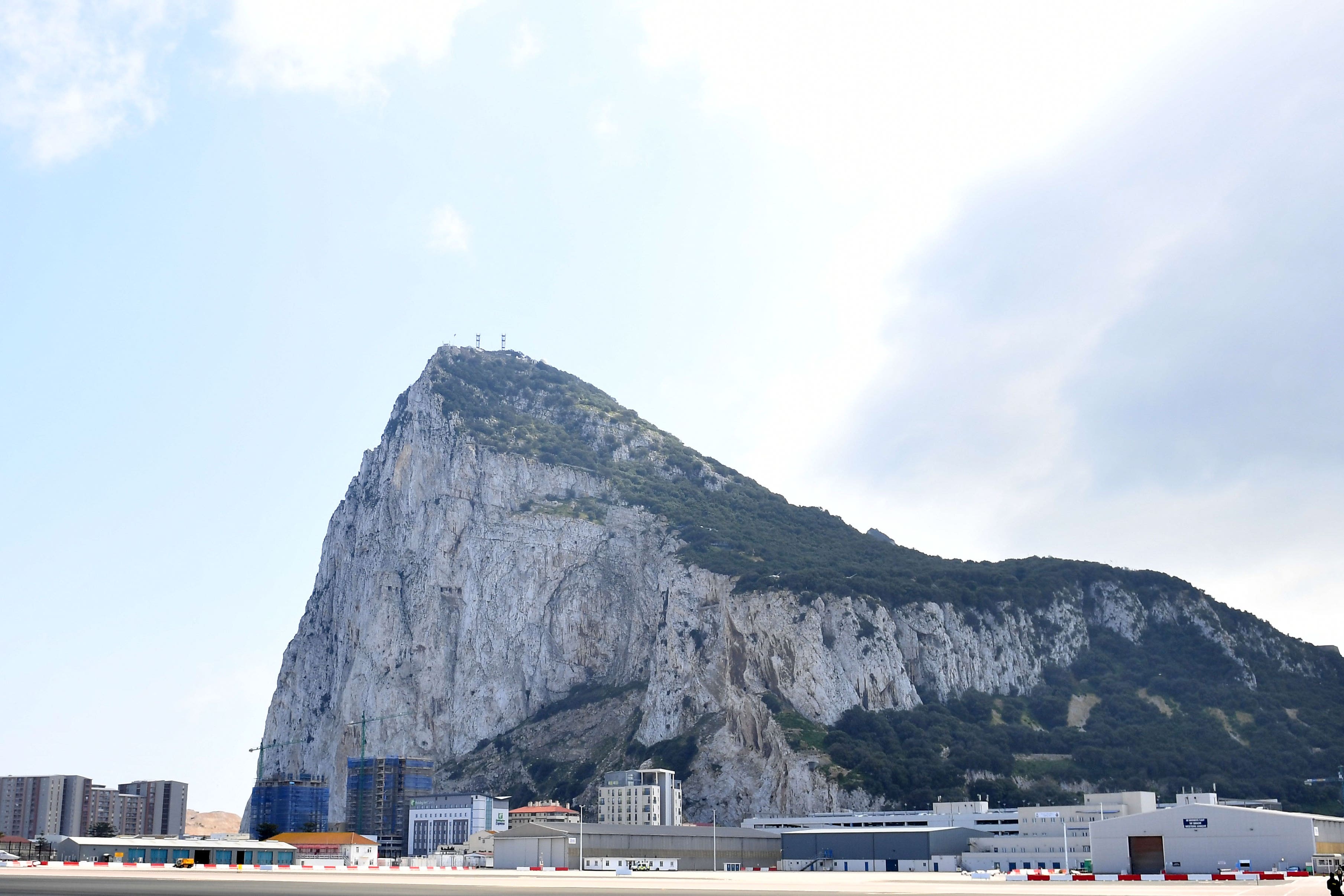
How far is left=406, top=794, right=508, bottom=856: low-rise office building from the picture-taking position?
168m

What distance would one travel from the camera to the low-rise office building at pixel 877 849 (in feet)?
405

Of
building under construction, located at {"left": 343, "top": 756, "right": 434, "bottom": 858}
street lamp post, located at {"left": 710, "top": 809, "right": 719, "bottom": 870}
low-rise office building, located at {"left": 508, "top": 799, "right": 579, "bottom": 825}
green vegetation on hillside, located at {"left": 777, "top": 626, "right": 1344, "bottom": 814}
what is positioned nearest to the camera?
street lamp post, located at {"left": 710, "top": 809, "right": 719, "bottom": 870}

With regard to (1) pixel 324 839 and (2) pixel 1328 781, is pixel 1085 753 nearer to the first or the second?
(2) pixel 1328 781

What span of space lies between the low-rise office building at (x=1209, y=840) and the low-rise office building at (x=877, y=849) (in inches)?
1393

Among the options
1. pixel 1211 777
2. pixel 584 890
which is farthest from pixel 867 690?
pixel 584 890

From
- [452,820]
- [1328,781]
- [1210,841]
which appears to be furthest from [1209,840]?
[452,820]

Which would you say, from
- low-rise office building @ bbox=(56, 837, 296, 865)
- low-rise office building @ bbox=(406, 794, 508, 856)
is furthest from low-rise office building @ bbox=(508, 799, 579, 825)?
low-rise office building @ bbox=(56, 837, 296, 865)

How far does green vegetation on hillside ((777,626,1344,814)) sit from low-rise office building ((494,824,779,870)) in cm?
3533

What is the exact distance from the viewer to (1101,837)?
8906 cm

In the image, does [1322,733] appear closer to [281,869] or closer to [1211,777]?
[1211,777]

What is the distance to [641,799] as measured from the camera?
157 m

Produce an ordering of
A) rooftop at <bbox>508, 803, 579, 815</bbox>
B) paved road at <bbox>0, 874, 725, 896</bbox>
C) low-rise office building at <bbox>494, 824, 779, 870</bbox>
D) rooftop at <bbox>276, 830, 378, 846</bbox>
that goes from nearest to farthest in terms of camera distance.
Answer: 1. paved road at <bbox>0, 874, 725, 896</bbox>
2. low-rise office building at <bbox>494, 824, 779, 870</bbox>
3. rooftop at <bbox>276, 830, 378, 846</bbox>
4. rooftop at <bbox>508, 803, 579, 815</bbox>

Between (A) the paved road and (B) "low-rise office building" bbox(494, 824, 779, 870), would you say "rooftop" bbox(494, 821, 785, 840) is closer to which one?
(B) "low-rise office building" bbox(494, 824, 779, 870)

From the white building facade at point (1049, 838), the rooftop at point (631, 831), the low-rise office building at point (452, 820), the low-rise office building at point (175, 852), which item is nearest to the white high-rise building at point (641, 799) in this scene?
the low-rise office building at point (452, 820)
